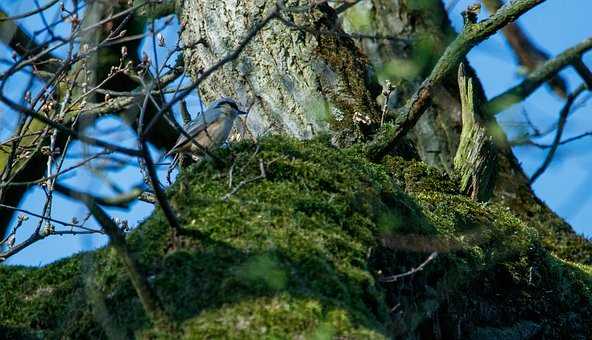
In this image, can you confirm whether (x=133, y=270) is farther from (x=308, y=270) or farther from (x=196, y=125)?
(x=196, y=125)

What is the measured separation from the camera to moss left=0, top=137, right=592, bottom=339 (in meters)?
3.13

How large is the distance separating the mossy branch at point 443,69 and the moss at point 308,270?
1.31ft

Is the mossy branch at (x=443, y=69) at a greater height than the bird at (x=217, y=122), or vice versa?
the bird at (x=217, y=122)

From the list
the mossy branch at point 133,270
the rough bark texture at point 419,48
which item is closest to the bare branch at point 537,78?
the rough bark texture at point 419,48

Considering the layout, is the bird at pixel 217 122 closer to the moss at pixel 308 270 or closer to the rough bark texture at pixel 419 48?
the moss at pixel 308 270

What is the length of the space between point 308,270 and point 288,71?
8.39 feet

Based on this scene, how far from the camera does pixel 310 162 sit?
158 inches

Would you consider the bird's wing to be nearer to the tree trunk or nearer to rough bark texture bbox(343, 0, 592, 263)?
the tree trunk

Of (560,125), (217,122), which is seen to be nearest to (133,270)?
(217,122)

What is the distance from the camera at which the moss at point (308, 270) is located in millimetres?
3135

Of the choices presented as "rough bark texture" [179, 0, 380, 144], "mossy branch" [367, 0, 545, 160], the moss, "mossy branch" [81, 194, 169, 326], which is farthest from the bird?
"mossy branch" [81, 194, 169, 326]

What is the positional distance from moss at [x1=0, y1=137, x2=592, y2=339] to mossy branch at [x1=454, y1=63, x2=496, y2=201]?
1.87 ft

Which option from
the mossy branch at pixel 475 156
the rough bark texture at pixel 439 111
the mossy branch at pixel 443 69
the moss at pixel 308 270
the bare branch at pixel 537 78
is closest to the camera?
the moss at pixel 308 270

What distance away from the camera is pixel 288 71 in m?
5.68
